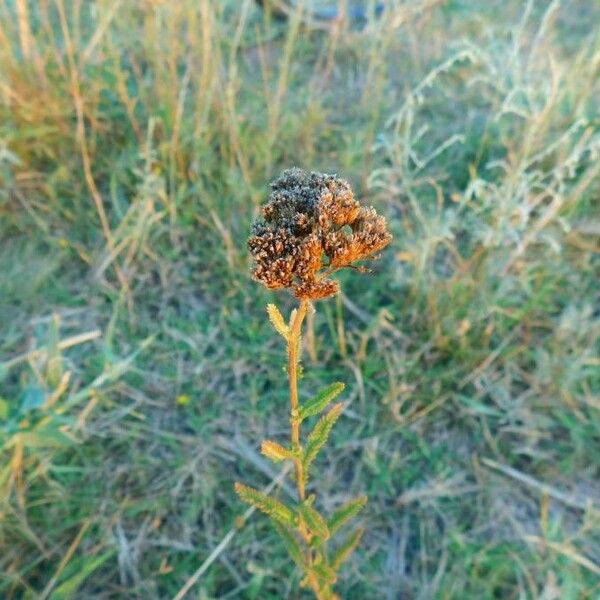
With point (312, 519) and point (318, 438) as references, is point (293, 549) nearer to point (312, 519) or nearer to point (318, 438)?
point (312, 519)

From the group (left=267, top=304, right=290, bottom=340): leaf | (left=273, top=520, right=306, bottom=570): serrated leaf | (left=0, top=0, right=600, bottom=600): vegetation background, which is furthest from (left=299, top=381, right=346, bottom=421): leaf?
(left=0, top=0, right=600, bottom=600): vegetation background

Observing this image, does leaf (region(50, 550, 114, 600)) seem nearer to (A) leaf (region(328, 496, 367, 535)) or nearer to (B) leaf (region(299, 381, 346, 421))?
(A) leaf (region(328, 496, 367, 535))

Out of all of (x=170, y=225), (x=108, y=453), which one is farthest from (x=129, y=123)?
(x=108, y=453)

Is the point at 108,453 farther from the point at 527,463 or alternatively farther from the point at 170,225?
the point at 527,463

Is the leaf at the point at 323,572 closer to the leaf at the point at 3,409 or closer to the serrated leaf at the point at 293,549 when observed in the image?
the serrated leaf at the point at 293,549

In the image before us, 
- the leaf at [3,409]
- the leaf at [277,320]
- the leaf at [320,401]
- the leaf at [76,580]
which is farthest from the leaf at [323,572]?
the leaf at [3,409]
